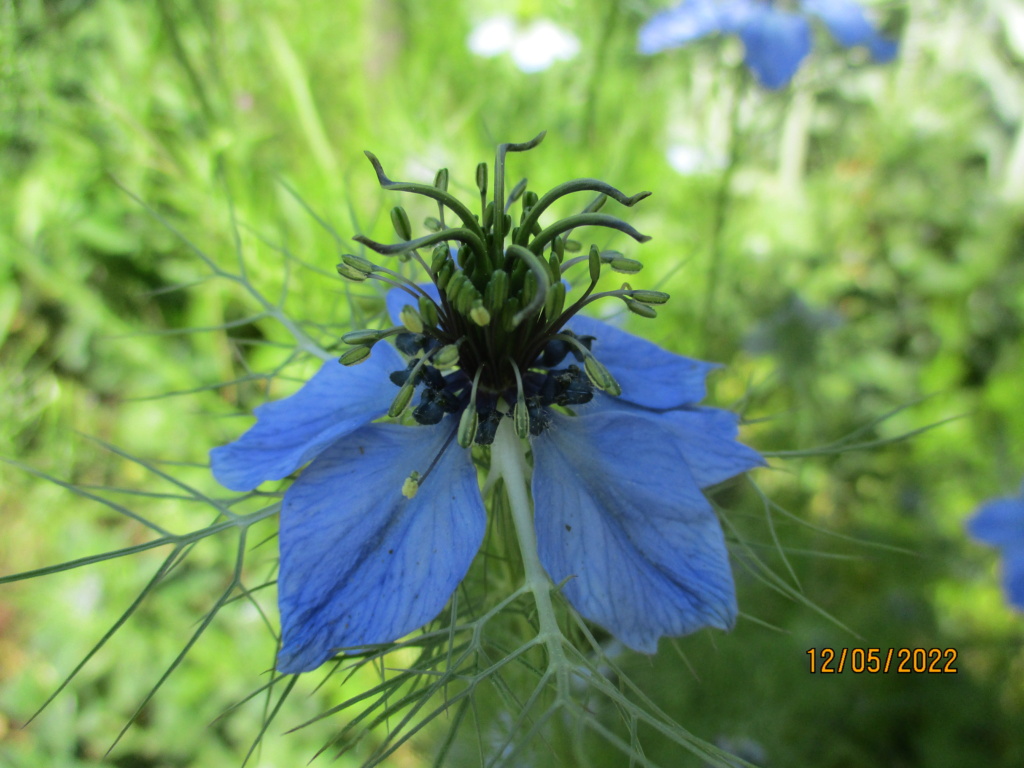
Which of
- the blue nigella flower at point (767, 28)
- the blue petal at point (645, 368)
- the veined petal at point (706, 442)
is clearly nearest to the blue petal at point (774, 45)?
the blue nigella flower at point (767, 28)

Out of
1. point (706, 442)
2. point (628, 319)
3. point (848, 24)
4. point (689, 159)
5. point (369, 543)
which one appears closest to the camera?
point (369, 543)

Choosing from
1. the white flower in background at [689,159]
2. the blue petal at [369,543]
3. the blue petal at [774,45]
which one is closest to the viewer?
the blue petal at [369,543]

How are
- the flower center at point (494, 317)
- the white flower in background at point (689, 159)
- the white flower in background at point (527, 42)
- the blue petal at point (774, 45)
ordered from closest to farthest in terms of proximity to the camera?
the flower center at point (494, 317)
the blue petal at point (774, 45)
the white flower in background at point (689, 159)
the white flower in background at point (527, 42)

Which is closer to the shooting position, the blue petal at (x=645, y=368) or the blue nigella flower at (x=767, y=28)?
the blue petal at (x=645, y=368)

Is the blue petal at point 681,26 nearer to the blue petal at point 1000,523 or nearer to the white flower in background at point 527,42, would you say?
the white flower in background at point 527,42

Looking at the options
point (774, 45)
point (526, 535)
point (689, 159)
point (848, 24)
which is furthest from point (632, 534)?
point (689, 159)

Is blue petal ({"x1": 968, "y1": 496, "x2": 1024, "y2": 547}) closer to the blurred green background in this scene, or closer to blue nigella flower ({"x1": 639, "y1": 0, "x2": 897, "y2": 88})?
the blurred green background

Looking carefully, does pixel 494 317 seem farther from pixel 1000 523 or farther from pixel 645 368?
pixel 1000 523

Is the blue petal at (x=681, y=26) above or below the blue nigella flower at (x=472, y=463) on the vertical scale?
above

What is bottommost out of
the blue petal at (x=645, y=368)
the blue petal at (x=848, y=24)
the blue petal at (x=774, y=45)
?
the blue petal at (x=645, y=368)
